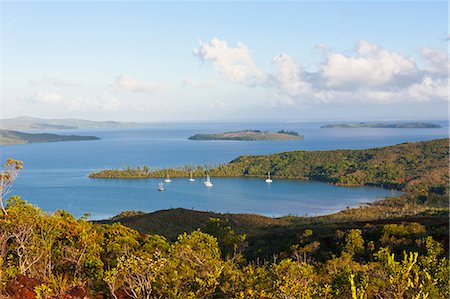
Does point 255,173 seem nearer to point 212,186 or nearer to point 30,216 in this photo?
point 212,186

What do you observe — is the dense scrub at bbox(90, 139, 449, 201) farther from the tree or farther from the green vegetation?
the tree

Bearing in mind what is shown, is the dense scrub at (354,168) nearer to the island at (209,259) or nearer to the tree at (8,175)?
the island at (209,259)

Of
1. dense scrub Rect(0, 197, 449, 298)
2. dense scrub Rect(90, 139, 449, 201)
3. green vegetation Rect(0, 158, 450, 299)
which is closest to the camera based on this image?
dense scrub Rect(0, 197, 449, 298)

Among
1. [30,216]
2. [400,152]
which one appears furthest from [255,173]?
[30,216]

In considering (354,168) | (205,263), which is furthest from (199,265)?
(354,168)

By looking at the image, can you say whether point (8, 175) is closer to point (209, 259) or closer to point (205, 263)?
point (209, 259)

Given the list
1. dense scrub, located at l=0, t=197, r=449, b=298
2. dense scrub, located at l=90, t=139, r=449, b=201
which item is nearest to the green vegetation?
dense scrub, located at l=0, t=197, r=449, b=298
